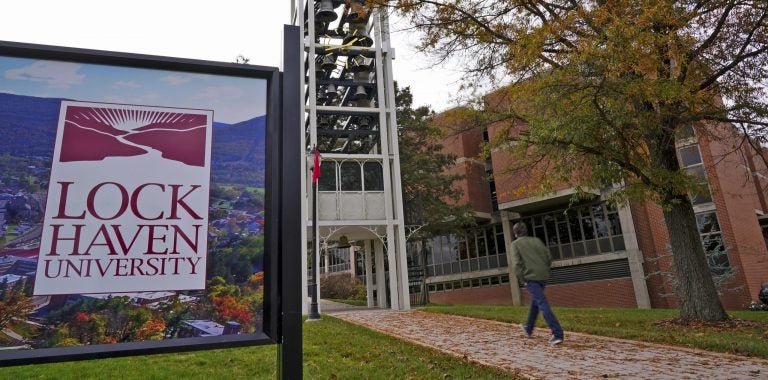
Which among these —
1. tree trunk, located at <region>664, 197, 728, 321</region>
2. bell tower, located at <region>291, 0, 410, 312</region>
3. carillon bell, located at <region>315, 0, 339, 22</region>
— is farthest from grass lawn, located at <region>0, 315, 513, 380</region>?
carillon bell, located at <region>315, 0, 339, 22</region>

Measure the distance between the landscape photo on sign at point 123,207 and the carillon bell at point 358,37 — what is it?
16.6 m

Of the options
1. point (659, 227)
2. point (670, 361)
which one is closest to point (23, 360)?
point (670, 361)

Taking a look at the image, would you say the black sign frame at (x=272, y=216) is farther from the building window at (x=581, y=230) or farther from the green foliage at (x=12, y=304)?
the building window at (x=581, y=230)

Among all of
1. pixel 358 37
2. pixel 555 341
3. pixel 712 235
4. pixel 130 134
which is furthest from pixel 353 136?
pixel 712 235

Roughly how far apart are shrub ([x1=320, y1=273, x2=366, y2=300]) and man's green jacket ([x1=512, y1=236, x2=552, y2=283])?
27.8 m

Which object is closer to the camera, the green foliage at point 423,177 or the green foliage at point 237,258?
the green foliage at point 237,258

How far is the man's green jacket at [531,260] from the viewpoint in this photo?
666 cm

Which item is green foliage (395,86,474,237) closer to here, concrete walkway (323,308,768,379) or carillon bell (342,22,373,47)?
carillon bell (342,22,373,47)

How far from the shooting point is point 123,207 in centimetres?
237

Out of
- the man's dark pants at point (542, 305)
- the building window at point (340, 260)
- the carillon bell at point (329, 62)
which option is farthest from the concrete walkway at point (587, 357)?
the building window at point (340, 260)

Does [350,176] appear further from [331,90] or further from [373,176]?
[331,90]

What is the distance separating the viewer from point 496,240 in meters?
29.3

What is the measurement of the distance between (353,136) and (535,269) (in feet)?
41.7

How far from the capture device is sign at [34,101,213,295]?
2295mm
